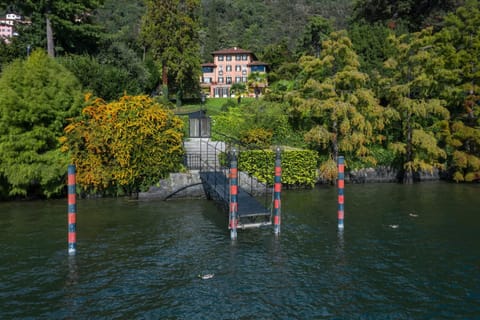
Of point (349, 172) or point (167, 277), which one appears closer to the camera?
point (167, 277)

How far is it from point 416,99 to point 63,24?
90.6 feet

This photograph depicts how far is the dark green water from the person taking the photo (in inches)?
403

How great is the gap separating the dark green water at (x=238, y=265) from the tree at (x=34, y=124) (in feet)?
6.54

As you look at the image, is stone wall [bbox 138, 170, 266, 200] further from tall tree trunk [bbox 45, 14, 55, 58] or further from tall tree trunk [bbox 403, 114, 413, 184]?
tall tree trunk [bbox 45, 14, 55, 58]

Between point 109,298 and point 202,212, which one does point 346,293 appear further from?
point 202,212

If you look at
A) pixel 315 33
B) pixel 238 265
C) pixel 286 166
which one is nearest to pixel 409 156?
pixel 286 166

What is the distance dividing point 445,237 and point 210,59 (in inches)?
3406

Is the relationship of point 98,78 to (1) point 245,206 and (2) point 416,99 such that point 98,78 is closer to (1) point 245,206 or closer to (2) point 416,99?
(1) point 245,206

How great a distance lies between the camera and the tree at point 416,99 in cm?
3038

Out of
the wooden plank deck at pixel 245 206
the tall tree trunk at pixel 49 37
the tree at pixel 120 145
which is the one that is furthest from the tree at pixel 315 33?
the wooden plank deck at pixel 245 206

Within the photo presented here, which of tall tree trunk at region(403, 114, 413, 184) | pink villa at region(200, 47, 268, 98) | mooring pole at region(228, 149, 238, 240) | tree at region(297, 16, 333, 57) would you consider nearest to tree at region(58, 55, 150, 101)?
mooring pole at region(228, 149, 238, 240)

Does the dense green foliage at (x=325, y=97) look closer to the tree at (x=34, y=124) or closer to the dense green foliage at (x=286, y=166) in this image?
the tree at (x=34, y=124)

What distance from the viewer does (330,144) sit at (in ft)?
103

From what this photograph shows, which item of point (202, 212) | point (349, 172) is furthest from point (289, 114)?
point (202, 212)
